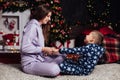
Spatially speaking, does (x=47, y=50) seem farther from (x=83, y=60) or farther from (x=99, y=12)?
(x=99, y=12)

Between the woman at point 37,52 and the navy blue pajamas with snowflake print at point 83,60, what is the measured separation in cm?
9

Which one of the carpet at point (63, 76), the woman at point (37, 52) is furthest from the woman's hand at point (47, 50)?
the carpet at point (63, 76)

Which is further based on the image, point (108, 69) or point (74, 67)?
point (108, 69)

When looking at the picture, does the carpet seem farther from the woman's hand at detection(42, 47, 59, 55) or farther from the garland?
the garland

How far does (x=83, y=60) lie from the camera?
2969 millimetres

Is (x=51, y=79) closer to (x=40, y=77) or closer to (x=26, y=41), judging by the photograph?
(x=40, y=77)

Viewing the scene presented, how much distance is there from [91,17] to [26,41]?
2324 mm

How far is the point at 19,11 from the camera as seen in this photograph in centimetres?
499

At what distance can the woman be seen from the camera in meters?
2.86

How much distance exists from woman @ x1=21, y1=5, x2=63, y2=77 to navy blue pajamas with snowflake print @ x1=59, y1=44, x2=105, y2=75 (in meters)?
0.09

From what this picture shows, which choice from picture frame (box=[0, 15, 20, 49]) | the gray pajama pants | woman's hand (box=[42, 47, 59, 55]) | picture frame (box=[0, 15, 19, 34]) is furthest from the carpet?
picture frame (box=[0, 15, 19, 34])

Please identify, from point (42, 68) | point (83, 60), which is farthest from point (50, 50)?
point (83, 60)

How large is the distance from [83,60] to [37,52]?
415 millimetres

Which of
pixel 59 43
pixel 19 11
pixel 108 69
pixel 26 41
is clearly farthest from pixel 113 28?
pixel 26 41
